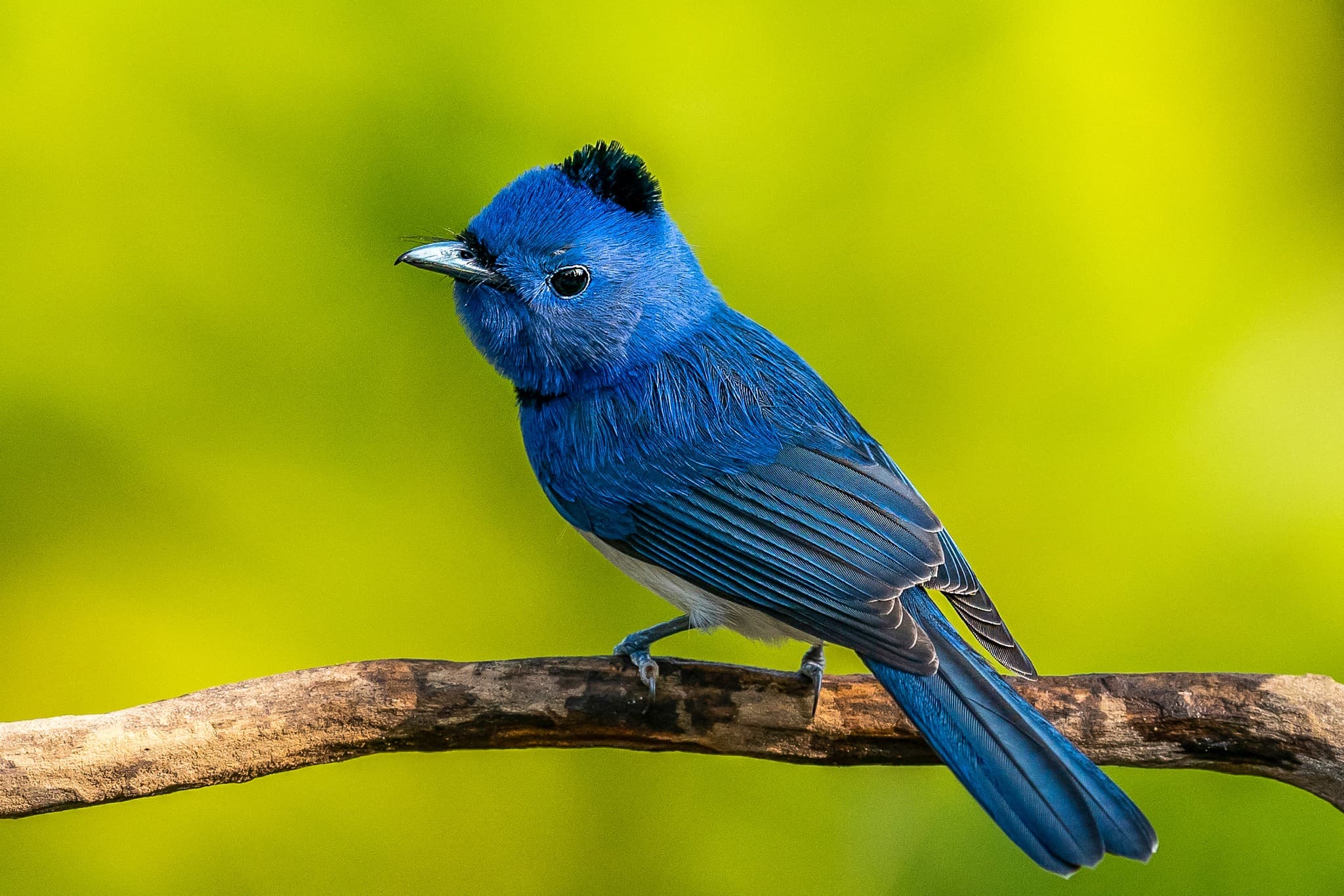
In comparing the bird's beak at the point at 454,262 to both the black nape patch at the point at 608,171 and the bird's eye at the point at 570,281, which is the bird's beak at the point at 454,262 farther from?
the black nape patch at the point at 608,171

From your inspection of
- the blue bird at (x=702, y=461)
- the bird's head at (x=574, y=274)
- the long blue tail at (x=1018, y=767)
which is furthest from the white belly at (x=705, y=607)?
the bird's head at (x=574, y=274)

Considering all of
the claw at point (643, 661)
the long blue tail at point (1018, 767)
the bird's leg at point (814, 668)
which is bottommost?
the long blue tail at point (1018, 767)

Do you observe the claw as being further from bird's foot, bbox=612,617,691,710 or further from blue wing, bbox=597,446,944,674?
blue wing, bbox=597,446,944,674

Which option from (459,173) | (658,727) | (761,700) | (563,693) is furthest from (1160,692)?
(459,173)

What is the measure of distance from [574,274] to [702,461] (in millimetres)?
378

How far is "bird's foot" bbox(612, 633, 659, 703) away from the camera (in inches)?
75.5

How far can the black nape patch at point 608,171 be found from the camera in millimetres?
2031

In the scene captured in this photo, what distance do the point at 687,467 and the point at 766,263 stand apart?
1.88 feet

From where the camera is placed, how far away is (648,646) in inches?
80.4

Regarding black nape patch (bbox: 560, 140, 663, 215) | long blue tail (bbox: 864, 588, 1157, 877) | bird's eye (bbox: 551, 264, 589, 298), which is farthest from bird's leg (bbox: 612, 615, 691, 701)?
black nape patch (bbox: 560, 140, 663, 215)

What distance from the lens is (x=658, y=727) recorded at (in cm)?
190

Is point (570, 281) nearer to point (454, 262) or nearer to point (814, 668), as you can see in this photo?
point (454, 262)

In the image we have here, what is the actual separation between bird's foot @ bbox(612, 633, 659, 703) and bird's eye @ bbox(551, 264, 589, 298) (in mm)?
Answer: 581

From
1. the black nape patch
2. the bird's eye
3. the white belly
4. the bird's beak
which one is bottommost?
the white belly
